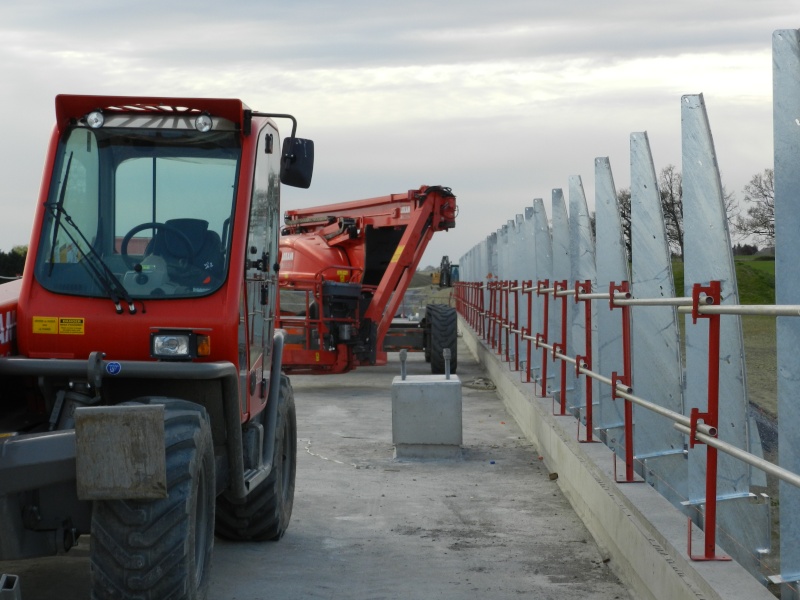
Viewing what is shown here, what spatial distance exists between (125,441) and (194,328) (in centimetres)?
112

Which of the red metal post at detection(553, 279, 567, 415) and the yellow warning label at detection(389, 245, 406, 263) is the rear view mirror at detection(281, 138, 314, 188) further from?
the yellow warning label at detection(389, 245, 406, 263)

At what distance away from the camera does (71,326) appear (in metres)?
5.96

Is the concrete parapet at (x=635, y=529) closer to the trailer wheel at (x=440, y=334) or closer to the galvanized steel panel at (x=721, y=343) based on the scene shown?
the galvanized steel panel at (x=721, y=343)

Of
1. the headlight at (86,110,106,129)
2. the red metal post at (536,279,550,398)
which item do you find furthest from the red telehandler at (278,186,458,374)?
the headlight at (86,110,106,129)

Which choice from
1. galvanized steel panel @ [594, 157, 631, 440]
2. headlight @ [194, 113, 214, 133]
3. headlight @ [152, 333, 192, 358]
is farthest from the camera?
galvanized steel panel @ [594, 157, 631, 440]

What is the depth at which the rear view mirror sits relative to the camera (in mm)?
6520

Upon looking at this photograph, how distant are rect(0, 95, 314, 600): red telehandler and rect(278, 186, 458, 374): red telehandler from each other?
34.2 ft

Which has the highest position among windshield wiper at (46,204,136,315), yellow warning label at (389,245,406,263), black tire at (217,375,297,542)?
yellow warning label at (389,245,406,263)

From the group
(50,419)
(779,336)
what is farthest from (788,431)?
(50,419)

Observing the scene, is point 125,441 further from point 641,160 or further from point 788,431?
point 641,160

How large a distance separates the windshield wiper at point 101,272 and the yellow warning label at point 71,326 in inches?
7.5

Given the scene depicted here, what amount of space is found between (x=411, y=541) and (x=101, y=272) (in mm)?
3110

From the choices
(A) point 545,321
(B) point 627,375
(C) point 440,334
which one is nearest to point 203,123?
(B) point 627,375

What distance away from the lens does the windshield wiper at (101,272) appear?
236 inches
